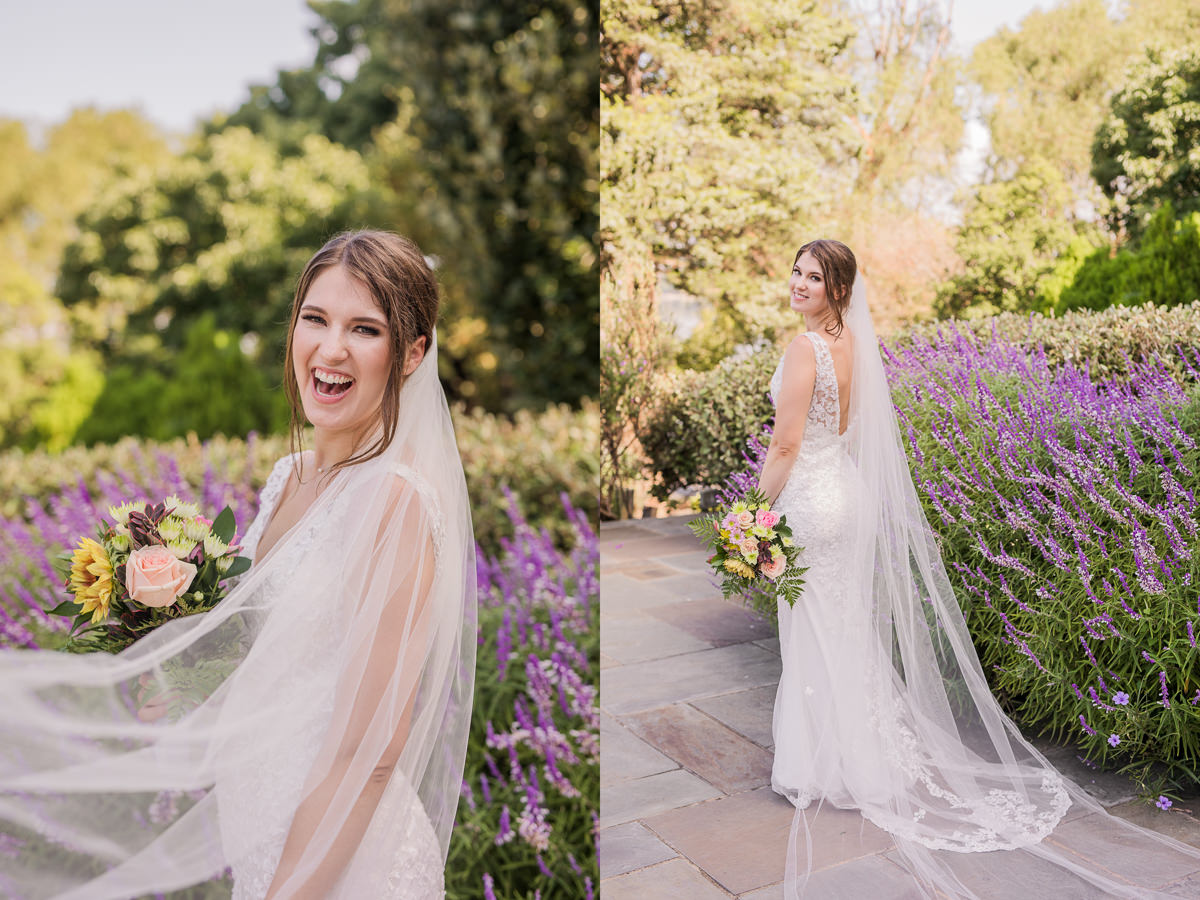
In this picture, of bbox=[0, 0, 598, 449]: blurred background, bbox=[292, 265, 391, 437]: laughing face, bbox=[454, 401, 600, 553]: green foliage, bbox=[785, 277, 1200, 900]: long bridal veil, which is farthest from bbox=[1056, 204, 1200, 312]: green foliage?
bbox=[0, 0, 598, 449]: blurred background

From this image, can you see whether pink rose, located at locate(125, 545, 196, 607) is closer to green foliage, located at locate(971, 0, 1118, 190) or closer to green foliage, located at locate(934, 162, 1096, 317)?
green foliage, located at locate(934, 162, 1096, 317)

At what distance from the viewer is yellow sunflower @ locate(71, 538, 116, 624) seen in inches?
57.9

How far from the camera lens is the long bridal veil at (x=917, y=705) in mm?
2404

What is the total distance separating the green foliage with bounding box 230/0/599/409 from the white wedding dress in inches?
240

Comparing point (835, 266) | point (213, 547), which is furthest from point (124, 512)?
point (835, 266)

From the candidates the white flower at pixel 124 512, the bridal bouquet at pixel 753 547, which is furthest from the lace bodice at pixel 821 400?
the white flower at pixel 124 512

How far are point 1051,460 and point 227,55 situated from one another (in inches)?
596

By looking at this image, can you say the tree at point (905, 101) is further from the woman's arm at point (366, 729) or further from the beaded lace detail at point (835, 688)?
the woman's arm at point (366, 729)

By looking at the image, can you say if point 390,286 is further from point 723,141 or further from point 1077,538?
point 723,141

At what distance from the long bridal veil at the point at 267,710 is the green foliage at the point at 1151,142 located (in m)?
3.13

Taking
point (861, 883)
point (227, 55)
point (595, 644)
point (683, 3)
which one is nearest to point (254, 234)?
point (227, 55)

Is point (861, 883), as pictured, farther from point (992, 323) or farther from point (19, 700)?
point (992, 323)

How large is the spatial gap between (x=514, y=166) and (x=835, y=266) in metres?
5.35

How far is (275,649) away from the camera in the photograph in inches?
53.2
